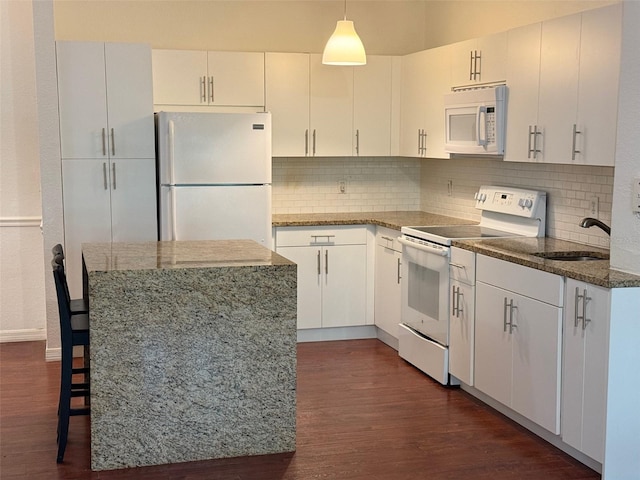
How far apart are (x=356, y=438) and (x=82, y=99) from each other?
308 centimetres

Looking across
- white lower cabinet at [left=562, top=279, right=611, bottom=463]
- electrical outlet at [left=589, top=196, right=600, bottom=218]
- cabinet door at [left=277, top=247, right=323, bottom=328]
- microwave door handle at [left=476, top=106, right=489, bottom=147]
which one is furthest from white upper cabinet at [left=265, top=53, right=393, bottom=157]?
white lower cabinet at [left=562, top=279, right=611, bottom=463]

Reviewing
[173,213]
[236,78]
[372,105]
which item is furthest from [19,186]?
[372,105]

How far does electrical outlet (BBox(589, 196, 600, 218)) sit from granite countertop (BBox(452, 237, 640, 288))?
7.6 inches

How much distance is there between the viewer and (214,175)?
5781mm

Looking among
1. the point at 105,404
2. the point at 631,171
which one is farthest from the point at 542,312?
the point at 105,404

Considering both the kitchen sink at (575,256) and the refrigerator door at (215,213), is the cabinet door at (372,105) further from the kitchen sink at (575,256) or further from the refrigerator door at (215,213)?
the kitchen sink at (575,256)

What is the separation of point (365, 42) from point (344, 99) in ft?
2.43

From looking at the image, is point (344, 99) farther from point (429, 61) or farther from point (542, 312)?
point (542, 312)

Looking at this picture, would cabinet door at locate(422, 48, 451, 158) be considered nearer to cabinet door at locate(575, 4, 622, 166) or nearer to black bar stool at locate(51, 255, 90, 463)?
cabinet door at locate(575, 4, 622, 166)

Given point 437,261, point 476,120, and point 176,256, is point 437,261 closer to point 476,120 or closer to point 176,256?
point 476,120

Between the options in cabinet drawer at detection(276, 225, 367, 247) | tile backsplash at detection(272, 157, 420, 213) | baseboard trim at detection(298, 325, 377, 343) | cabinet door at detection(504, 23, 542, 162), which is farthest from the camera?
tile backsplash at detection(272, 157, 420, 213)

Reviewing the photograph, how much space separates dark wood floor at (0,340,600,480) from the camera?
382 centimetres

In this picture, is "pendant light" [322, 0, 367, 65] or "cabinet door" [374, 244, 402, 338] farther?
"cabinet door" [374, 244, 402, 338]

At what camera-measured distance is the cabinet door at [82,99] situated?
5.61 meters
